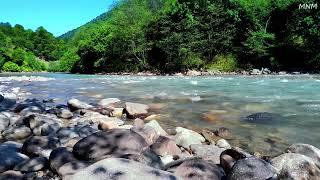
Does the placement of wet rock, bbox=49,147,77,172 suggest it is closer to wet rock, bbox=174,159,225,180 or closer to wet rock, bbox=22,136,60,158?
wet rock, bbox=22,136,60,158

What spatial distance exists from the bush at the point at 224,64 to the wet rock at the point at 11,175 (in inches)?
1508

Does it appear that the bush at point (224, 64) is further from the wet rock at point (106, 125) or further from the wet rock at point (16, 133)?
the wet rock at point (16, 133)

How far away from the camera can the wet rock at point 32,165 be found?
464cm

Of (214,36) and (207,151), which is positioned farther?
(214,36)

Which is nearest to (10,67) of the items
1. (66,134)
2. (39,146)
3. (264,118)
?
(264,118)

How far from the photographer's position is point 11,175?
4309 mm

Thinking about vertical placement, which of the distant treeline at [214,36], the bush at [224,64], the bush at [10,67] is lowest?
the bush at [10,67]

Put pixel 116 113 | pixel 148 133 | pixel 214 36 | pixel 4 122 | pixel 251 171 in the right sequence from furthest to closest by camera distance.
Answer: pixel 214 36, pixel 116 113, pixel 4 122, pixel 148 133, pixel 251 171

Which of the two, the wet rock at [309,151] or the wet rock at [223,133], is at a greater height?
the wet rock at [309,151]

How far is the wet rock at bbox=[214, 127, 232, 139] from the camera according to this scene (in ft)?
24.0

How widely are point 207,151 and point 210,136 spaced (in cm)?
132

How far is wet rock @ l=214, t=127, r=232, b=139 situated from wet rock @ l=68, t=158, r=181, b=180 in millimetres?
3815

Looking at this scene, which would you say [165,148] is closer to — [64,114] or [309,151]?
[309,151]

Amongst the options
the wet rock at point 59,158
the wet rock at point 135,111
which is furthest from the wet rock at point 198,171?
the wet rock at point 135,111
